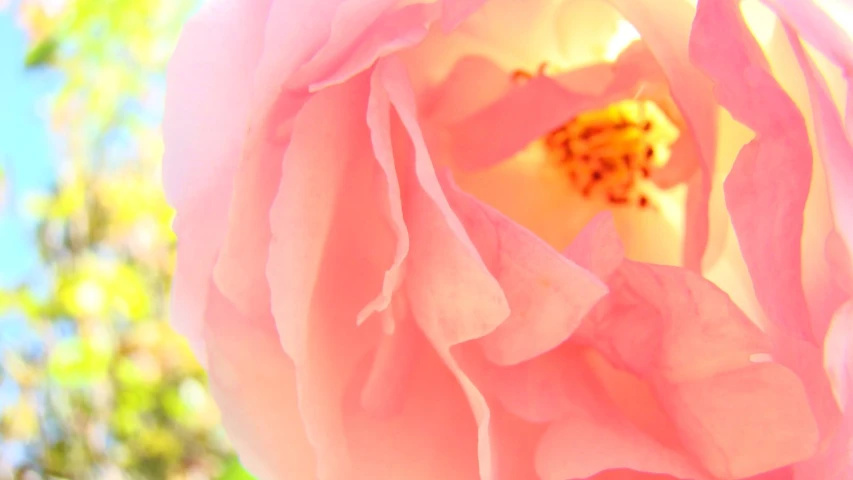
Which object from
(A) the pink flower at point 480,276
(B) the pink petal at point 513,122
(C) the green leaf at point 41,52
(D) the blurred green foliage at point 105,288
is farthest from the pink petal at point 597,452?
(C) the green leaf at point 41,52

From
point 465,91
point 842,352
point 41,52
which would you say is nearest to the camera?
point 842,352

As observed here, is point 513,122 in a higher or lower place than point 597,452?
higher

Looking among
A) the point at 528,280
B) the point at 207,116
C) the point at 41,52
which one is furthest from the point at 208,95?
the point at 41,52

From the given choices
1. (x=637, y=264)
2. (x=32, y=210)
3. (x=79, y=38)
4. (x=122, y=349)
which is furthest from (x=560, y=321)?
(x=32, y=210)

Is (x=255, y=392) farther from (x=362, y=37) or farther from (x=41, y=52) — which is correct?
(x=41, y=52)

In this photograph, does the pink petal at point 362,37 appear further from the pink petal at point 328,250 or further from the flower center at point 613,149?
the flower center at point 613,149

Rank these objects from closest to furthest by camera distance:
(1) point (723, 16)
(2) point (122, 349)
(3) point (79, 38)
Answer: (1) point (723, 16) → (3) point (79, 38) → (2) point (122, 349)

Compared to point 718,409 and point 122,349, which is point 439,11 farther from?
point 122,349
